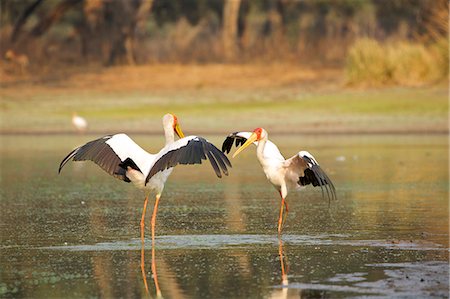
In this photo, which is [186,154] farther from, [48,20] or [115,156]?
[48,20]

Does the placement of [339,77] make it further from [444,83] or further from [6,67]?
[6,67]

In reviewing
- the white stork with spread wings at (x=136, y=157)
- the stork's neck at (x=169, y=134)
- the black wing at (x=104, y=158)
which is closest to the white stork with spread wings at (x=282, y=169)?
the stork's neck at (x=169, y=134)

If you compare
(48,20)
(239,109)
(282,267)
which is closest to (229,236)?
(282,267)

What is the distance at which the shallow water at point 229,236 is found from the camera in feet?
25.5

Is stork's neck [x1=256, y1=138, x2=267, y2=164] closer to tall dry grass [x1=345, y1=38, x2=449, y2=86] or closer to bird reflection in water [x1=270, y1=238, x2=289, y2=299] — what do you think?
bird reflection in water [x1=270, y1=238, x2=289, y2=299]

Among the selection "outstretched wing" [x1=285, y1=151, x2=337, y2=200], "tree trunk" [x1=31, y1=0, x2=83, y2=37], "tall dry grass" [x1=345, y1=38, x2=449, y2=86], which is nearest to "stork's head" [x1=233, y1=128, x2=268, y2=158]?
"outstretched wing" [x1=285, y1=151, x2=337, y2=200]

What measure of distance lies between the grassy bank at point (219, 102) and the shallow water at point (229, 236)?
21.0 feet

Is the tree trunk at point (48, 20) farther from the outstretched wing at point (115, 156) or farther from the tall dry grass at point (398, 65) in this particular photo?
the outstretched wing at point (115, 156)

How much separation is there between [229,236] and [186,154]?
3.95ft

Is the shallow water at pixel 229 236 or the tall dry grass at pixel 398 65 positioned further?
the tall dry grass at pixel 398 65

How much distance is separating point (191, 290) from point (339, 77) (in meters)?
22.2

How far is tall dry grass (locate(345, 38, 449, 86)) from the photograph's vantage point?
26.8m

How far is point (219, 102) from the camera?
86.1 ft

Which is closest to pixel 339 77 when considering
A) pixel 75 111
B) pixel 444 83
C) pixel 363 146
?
pixel 444 83
